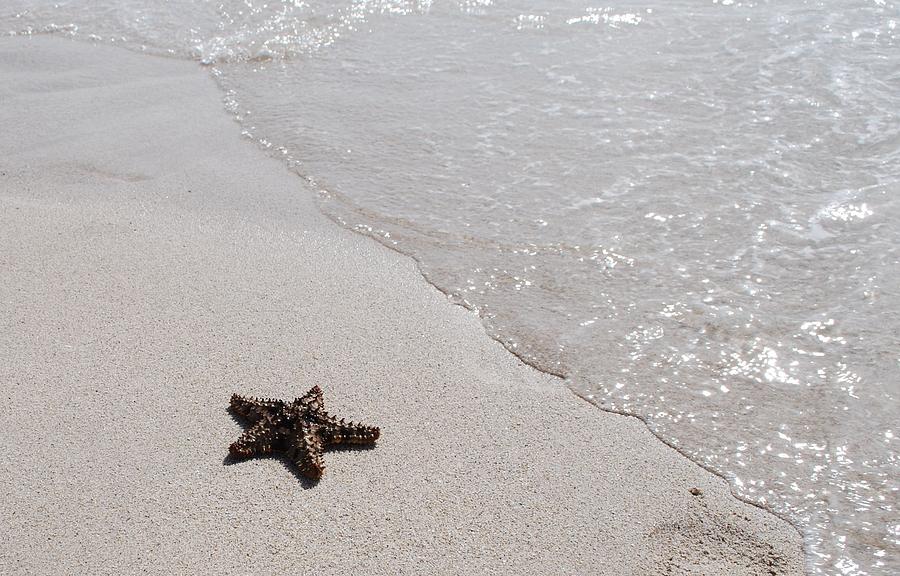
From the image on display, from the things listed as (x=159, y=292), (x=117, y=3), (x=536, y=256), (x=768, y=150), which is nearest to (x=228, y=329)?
(x=159, y=292)

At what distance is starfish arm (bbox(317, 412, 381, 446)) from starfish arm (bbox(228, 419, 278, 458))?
0.20 metres

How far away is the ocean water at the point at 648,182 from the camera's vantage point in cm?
390

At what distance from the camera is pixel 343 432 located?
3.52 meters

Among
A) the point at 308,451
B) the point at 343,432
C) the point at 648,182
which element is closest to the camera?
the point at 308,451

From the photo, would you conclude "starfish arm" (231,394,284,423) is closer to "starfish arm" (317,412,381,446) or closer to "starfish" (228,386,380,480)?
"starfish" (228,386,380,480)

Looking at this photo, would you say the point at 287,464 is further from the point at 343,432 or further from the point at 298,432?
the point at 343,432

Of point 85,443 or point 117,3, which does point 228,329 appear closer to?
point 85,443

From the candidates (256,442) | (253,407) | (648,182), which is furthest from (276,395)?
→ (648,182)

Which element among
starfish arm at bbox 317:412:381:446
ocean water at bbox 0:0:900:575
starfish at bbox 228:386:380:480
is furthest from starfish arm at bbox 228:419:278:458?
ocean water at bbox 0:0:900:575

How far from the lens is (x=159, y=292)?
4500 millimetres

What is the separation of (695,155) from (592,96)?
117cm

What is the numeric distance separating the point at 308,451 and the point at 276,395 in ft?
1.70

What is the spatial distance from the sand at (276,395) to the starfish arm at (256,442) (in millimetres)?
69

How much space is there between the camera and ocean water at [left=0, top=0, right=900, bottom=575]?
153 inches
